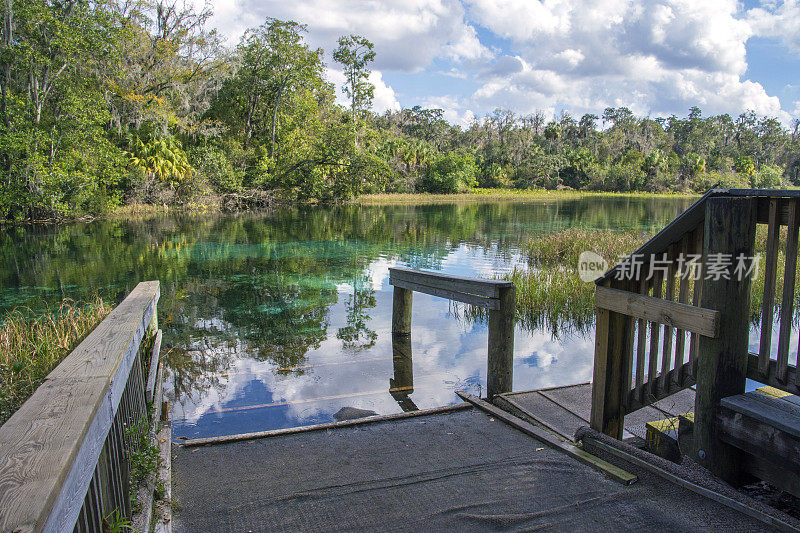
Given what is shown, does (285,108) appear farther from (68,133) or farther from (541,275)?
(541,275)

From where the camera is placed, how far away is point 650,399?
350 cm

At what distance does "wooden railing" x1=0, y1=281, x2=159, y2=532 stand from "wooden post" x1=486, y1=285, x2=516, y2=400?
2946 mm

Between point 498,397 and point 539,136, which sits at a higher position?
point 539,136

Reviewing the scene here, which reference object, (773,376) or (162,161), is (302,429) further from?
(162,161)

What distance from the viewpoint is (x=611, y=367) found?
11.6 feet

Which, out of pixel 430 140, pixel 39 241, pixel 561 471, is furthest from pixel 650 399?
pixel 430 140

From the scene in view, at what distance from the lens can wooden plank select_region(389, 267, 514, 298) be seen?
16.1ft

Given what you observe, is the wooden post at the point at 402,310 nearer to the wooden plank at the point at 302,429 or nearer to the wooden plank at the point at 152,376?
the wooden plank at the point at 152,376

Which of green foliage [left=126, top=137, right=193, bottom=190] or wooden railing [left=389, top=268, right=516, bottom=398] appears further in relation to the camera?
green foliage [left=126, top=137, right=193, bottom=190]

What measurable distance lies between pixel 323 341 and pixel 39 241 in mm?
16005

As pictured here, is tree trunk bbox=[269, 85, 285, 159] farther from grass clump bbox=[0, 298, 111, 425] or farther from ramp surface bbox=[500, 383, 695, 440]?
ramp surface bbox=[500, 383, 695, 440]

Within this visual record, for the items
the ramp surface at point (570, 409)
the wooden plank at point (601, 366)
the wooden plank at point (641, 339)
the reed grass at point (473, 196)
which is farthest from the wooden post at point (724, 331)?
the reed grass at point (473, 196)

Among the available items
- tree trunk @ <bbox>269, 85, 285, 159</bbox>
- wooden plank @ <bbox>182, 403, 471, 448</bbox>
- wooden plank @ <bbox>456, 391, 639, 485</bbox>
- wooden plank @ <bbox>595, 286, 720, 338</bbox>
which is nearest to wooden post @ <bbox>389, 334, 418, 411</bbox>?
wooden plank @ <bbox>182, 403, 471, 448</bbox>

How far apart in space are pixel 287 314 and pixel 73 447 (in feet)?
28.8
